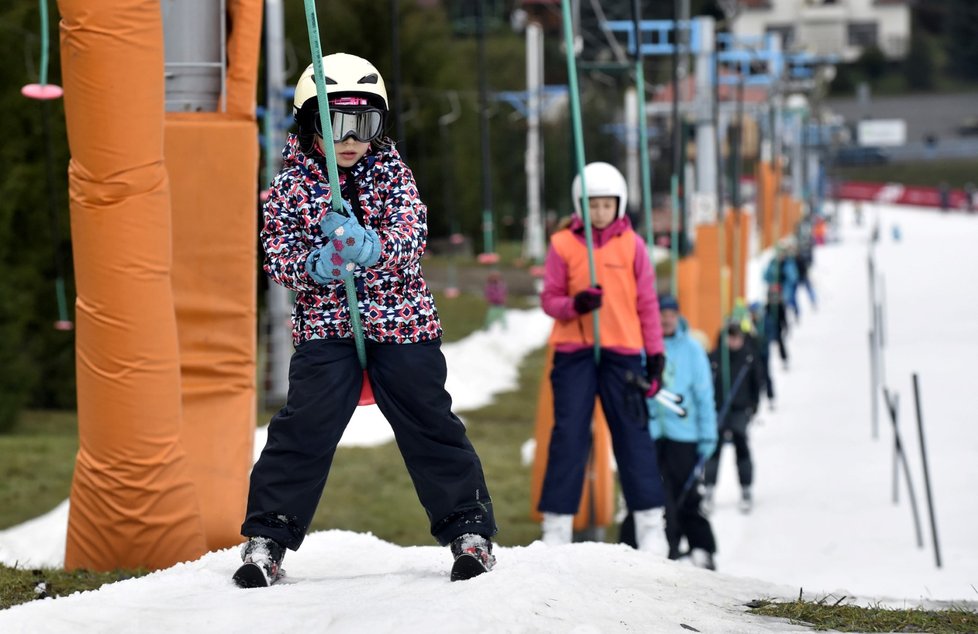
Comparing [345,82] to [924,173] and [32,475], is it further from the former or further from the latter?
[924,173]

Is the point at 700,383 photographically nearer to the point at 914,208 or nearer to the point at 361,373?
the point at 361,373

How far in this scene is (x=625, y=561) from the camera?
5.95 m

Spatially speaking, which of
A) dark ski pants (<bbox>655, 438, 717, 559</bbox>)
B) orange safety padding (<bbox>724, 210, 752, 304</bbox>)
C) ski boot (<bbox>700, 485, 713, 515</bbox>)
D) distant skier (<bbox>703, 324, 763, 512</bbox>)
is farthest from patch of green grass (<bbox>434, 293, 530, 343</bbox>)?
dark ski pants (<bbox>655, 438, 717, 559</bbox>)

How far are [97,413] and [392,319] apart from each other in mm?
1817

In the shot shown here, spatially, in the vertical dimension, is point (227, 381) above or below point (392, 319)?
below

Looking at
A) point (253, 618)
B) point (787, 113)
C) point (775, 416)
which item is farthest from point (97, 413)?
point (787, 113)

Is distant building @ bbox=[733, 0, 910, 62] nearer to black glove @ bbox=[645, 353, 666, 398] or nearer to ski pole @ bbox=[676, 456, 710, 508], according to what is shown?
ski pole @ bbox=[676, 456, 710, 508]

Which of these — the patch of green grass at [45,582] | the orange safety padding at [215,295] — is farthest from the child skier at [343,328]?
the orange safety padding at [215,295]

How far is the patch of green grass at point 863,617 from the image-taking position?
Answer: 503 centimetres

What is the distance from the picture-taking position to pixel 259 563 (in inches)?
210

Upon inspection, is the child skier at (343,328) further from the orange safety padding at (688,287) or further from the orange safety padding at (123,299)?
the orange safety padding at (688,287)

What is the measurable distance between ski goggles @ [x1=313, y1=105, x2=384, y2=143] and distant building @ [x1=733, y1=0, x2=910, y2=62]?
118 metres

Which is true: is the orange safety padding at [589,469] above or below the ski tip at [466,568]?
below

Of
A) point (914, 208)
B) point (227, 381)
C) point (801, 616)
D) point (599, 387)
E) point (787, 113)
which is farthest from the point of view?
point (914, 208)
